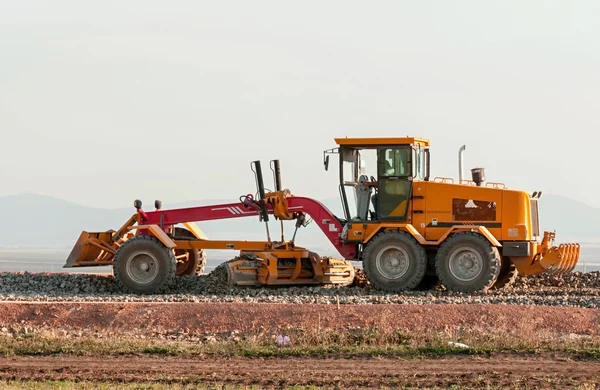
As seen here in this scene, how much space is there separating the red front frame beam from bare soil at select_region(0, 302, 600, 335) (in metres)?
5.18

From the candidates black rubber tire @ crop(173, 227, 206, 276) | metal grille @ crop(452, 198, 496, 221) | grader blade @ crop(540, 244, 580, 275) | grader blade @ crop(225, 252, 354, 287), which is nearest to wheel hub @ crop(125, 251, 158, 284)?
grader blade @ crop(225, 252, 354, 287)

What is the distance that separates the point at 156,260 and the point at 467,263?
6.50 m

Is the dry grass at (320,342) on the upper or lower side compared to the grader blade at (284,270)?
lower

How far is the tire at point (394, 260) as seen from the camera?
22.2 m

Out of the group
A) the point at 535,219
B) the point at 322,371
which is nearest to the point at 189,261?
the point at 535,219

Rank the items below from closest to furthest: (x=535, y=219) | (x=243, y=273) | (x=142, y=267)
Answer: (x=243, y=273) → (x=535, y=219) → (x=142, y=267)

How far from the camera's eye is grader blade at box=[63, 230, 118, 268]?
23781mm

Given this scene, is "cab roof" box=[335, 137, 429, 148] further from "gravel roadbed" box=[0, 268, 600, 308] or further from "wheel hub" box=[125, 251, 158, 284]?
"wheel hub" box=[125, 251, 158, 284]

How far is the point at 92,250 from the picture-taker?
945 inches

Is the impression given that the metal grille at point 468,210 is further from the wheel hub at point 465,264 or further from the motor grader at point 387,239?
the wheel hub at point 465,264

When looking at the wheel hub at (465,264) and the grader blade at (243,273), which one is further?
the grader blade at (243,273)

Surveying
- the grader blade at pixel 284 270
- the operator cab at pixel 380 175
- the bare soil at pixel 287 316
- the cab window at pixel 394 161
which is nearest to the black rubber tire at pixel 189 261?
the grader blade at pixel 284 270

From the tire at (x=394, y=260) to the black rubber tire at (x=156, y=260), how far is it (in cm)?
416

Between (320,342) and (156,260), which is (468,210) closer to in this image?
(156,260)
